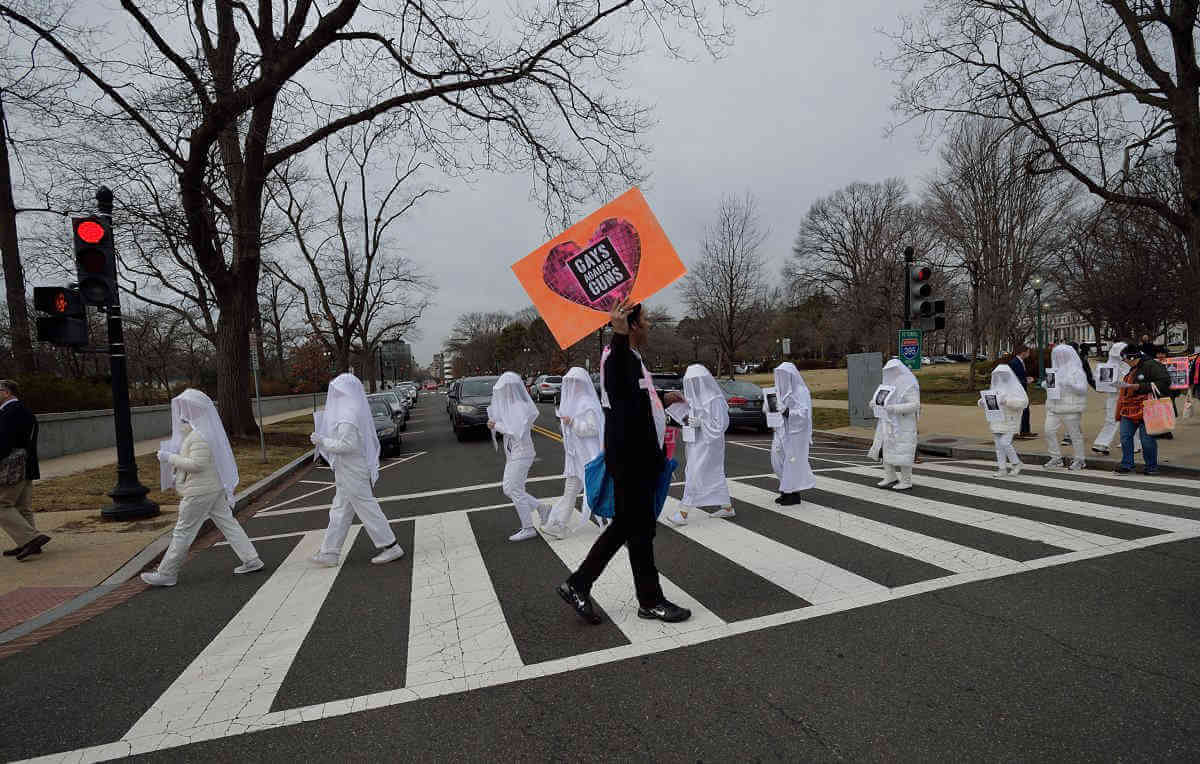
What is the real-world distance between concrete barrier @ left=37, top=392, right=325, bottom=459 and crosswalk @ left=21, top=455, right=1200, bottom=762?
34.8 feet

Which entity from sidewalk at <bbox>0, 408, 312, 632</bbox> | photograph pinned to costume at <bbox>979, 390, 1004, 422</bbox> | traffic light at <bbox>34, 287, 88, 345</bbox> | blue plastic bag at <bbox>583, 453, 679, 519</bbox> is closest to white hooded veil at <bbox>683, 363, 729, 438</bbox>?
blue plastic bag at <bbox>583, 453, 679, 519</bbox>

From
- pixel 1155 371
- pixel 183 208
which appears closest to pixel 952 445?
pixel 1155 371

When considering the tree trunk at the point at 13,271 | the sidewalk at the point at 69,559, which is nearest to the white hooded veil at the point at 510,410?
the sidewalk at the point at 69,559

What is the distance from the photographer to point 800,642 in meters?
3.54

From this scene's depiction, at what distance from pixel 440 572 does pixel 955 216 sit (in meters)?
30.1

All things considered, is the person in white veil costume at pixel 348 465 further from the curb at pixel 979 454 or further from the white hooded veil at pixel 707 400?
the curb at pixel 979 454

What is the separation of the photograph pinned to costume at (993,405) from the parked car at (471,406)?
36.6ft

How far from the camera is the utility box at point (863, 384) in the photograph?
55.8ft

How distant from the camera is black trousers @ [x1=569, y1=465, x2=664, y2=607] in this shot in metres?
3.78

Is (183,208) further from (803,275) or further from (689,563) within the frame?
(803,275)

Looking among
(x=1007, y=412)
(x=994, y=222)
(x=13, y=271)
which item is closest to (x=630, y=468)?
(x=1007, y=412)

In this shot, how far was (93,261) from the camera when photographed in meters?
7.75

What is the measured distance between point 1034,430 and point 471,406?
565 inches

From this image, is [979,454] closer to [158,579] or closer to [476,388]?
[158,579]
